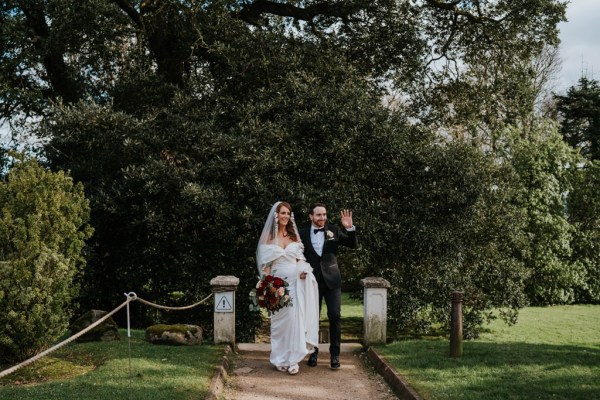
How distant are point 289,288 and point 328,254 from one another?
2.67 ft

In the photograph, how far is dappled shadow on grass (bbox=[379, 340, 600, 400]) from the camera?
720 centimetres

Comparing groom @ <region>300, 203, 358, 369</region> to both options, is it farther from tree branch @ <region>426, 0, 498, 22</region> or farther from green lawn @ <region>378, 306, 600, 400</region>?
tree branch @ <region>426, 0, 498, 22</region>

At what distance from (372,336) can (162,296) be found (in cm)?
565

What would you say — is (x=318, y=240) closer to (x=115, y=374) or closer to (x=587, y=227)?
(x=115, y=374)

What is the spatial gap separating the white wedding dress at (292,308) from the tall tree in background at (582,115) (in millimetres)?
28625

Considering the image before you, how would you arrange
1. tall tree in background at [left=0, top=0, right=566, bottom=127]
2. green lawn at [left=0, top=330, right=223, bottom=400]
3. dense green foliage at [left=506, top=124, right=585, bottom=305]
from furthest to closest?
1. dense green foliage at [left=506, top=124, right=585, bottom=305]
2. tall tree in background at [left=0, top=0, right=566, bottom=127]
3. green lawn at [left=0, top=330, right=223, bottom=400]

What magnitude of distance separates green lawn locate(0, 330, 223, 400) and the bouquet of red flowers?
118 cm

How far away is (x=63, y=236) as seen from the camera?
9.33 meters

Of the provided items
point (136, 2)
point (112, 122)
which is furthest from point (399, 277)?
point (136, 2)

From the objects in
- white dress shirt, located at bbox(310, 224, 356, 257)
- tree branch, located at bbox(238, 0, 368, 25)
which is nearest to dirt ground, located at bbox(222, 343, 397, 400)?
white dress shirt, located at bbox(310, 224, 356, 257)

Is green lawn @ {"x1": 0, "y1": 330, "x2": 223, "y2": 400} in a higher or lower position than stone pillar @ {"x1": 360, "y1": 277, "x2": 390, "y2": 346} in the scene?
lower

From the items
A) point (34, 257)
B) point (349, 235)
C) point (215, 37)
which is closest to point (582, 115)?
point (215, 37)

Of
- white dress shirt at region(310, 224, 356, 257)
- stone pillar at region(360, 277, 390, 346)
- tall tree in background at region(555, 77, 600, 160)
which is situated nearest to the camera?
white dress shirt at region(310, 224, 356, 257)

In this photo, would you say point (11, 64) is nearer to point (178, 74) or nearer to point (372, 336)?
point (178, 74)
